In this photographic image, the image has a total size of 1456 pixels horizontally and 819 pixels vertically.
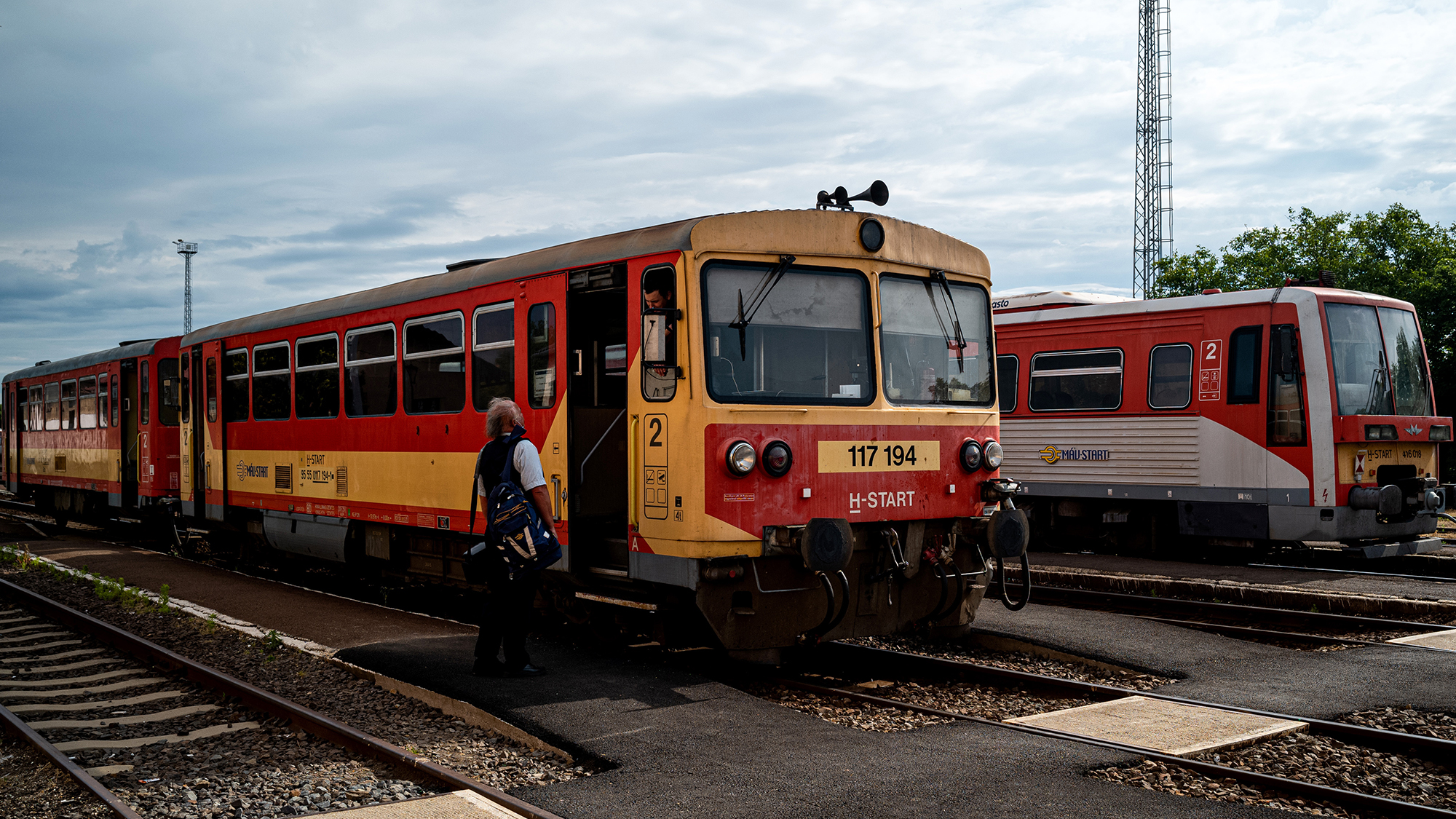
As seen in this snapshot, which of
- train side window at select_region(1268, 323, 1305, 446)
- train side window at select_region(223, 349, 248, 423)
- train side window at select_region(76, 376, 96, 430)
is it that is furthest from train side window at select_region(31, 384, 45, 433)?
train side window at select_region(1268, 323, 1305, 446)

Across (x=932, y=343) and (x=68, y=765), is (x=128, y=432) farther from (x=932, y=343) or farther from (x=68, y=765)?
(x=932, y=343)

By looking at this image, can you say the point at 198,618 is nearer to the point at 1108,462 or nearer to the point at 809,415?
the point at 809,415

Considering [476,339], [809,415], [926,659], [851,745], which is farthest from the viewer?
[476,339]

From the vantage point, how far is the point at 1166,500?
45.1 feet

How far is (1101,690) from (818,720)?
1890mm

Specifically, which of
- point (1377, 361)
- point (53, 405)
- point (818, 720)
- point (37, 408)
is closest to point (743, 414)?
point (818, 720)

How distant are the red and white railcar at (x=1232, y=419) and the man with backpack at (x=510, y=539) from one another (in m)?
9.05

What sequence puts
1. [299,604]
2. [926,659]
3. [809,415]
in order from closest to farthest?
[809,415]
[926,659]
[299,604]

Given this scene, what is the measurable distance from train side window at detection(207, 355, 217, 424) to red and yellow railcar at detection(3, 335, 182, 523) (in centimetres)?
291

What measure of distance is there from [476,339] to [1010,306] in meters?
8.87

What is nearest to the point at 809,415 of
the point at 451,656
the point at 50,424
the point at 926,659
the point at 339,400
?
the point at 926,659

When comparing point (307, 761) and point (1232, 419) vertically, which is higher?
point (1232, 419)

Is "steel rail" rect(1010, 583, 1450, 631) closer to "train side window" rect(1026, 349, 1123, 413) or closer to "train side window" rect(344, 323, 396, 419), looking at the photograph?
"train side window" rect(1026, 349, 1123, 413)

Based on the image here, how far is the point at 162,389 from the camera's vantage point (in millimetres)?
17594
